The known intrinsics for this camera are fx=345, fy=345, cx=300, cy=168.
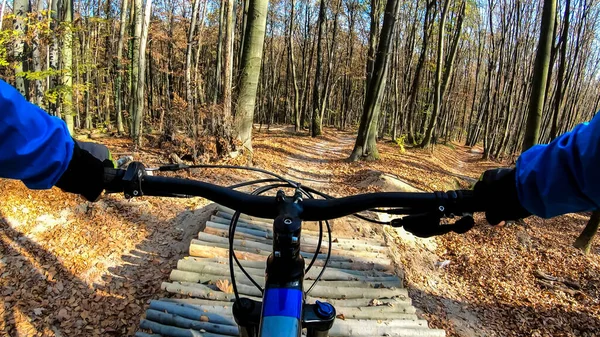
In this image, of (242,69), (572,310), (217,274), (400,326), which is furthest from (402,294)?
(242,69)

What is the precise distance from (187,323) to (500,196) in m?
3.65

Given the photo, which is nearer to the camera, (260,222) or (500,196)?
(500,196)

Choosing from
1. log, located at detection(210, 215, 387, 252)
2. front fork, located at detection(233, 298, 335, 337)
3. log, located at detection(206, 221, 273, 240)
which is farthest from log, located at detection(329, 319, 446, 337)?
front fork, located at detection(233, 298, 335, 337)

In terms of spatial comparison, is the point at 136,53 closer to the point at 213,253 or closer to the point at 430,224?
the point at 213,253

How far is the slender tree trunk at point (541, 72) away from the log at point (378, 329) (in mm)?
6865

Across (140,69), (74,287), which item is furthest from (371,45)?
(74,287)

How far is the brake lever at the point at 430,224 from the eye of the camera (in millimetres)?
1494

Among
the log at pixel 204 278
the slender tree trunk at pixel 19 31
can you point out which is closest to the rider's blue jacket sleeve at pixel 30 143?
the log at pixel 204 278

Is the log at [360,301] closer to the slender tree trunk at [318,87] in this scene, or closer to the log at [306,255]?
the log at [306,255]

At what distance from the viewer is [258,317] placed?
1479 mm

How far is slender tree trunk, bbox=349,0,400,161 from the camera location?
1209cm

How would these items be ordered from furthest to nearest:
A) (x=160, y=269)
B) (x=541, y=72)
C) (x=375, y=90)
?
1. (x=375, y=90)
2. (x=541, y=72)
3. (x=160, y=269)

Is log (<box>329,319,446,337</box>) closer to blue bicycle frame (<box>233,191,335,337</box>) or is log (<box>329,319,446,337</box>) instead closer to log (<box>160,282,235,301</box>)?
log (<box>160,282,235,301</box>)

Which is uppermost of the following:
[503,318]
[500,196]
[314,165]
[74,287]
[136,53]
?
Result: [136,53]
